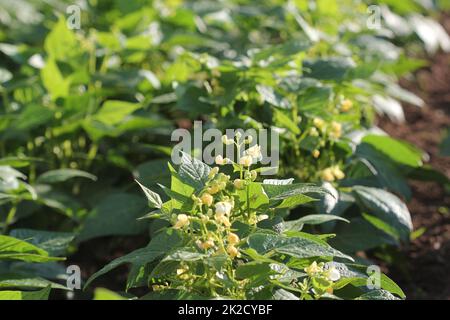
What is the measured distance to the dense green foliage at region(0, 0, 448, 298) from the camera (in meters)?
2.06

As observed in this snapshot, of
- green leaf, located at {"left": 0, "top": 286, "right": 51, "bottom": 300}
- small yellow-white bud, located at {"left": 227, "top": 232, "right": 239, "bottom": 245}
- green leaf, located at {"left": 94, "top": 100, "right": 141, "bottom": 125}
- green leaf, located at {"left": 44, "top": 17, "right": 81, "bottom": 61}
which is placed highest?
green leaf, located at {"left": 44, "top": 17, "right": 81, "bottom": 61}

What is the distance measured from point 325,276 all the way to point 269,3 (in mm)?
2468

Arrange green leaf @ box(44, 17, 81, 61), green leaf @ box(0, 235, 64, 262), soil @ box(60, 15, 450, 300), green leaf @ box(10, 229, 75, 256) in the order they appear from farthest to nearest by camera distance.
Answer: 1. green leaf @ box(44, 17, 81, 61)
2. soil @ box(60, 15, 450, 300)
3. green leaf @ box(10, 229, 75, 256)
4. green leaf @ box(0, 235, 64, 262)

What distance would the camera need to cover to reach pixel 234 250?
→ 6.03 ft

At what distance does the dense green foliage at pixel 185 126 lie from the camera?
2.06 meters

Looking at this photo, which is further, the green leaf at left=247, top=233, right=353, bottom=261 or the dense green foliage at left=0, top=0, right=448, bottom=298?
the dense green foliage at left=0, top=0, right=448, bottom=298

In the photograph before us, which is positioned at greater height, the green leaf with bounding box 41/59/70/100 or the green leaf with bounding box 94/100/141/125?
the green leaf with bounding box 41/59/70/100

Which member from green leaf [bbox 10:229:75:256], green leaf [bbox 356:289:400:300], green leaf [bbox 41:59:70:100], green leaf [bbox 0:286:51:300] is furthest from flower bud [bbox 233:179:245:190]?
green leaf [bbox 41:59:70:100]

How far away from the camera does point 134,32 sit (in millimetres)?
3738

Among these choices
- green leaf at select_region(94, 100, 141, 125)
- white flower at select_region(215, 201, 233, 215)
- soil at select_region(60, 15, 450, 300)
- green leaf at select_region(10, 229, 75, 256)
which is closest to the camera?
white flower at select_region(215, 201, 233, 215)

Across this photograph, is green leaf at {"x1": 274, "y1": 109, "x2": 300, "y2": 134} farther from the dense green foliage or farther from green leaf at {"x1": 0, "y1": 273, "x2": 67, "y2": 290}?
green leaf at {"x1": 0, "y1": 273, "x2": 67, "y2": 290}

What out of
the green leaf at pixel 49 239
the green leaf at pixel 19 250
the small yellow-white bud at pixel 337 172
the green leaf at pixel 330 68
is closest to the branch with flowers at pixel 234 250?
the green leaf at pixel 19 250

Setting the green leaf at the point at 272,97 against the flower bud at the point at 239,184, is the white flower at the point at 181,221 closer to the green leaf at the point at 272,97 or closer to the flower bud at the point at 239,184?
the flower bud at the point at 239,184

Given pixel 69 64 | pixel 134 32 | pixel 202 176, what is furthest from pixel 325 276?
pixel 134 32
